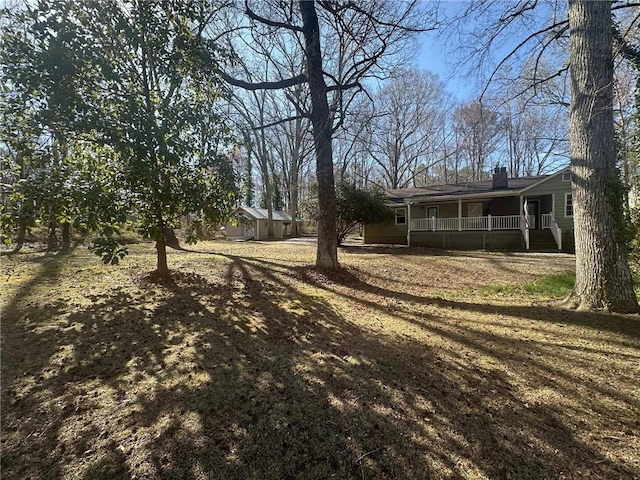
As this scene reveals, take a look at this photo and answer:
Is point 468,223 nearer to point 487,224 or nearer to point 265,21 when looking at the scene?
point 487,224

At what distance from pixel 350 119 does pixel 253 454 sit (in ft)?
37.9

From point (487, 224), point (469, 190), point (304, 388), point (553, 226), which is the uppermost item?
point (469, 190)

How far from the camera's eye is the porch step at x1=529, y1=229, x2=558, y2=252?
1446 cm

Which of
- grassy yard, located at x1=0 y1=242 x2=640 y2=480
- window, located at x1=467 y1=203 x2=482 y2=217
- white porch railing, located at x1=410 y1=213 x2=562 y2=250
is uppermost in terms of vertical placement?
window, located at x1=467 y1=203 x2=482 y2=217

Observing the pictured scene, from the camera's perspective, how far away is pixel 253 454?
1909 mm

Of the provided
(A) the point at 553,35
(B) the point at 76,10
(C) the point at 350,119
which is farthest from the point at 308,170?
(B) the point at 76,10

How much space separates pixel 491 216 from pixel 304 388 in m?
16.7

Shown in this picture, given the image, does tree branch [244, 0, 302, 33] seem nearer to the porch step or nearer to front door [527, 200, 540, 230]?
the porch step

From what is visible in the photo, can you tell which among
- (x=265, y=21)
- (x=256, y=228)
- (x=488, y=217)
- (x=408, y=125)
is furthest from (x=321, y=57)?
(x=408, y=125)

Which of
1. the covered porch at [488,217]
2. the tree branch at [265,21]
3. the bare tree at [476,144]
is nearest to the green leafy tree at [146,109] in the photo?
the tree branch at [265,21]

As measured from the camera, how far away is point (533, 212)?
17328 mm

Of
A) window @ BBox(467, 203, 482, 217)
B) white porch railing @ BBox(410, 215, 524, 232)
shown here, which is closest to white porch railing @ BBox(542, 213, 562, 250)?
white porch railing @ BBox(410, 215, 524, 232)

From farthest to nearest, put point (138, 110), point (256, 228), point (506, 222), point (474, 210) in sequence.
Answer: point (256, 228)
point (474, 210)
point (506, 222)
point (138, 110)

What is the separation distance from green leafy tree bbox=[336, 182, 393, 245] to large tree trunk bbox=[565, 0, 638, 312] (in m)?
11.8
